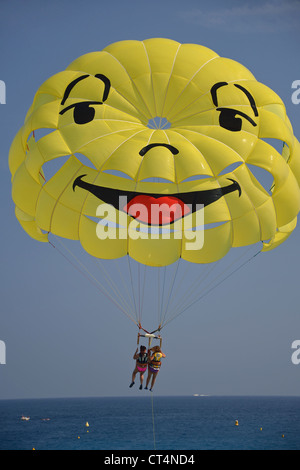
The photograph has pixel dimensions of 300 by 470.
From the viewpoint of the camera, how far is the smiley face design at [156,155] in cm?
1327

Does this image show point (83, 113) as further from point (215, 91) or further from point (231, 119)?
point (231, 119)

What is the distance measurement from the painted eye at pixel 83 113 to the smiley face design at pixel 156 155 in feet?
0.07

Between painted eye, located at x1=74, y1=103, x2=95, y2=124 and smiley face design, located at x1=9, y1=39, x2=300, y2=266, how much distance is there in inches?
→ 0.9

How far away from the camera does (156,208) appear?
13.4 m

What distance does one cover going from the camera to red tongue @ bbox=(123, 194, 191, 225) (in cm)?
1335

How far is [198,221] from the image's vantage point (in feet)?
43.5

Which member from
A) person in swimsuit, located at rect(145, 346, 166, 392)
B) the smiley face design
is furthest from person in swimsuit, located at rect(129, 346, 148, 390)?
the smiley face design

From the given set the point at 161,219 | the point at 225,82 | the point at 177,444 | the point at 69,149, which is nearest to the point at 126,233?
the point at 161,219

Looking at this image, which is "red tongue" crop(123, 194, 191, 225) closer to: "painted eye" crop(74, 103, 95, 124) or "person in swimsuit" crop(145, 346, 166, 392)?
"painted eye" crop(74, 103, 95, 124)

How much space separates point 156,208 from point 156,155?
1.16 m

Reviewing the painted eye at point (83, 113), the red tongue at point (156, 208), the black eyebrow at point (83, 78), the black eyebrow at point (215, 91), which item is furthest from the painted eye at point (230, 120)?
the painted eye at point (83, 113)

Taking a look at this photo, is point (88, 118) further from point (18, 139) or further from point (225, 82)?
point (225, 82)

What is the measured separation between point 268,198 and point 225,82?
112 inches

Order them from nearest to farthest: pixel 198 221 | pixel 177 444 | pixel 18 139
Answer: pixel 198 221, pixel 18 139, pixel 177 444
